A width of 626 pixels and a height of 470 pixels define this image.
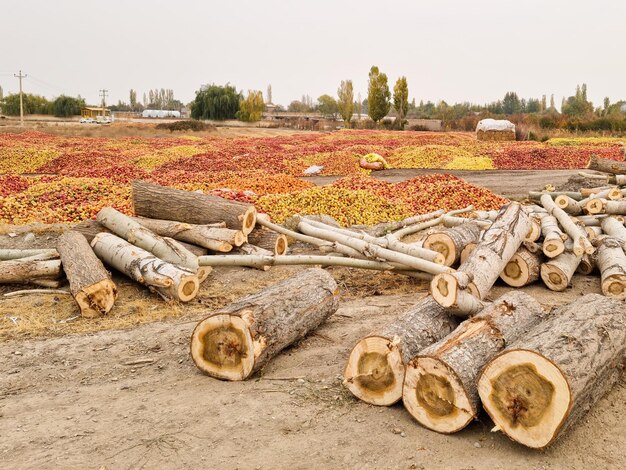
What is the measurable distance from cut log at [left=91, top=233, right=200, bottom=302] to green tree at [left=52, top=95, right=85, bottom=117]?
73.9 metres

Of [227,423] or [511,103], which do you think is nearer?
[227,423]

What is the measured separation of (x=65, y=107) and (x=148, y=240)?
74661 millimetres

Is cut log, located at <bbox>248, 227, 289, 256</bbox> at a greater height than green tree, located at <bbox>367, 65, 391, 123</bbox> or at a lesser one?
lesser

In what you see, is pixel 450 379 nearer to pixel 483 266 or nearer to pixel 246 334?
pixel 246 334

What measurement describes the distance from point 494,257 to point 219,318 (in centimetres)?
355

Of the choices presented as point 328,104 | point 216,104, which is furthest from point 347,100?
point 328,104

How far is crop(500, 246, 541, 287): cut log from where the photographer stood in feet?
22.9

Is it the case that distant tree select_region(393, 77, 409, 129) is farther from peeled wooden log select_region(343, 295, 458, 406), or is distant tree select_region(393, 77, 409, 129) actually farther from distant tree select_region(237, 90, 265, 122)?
peeled wooden log select_region(343, 295, 458, 406)

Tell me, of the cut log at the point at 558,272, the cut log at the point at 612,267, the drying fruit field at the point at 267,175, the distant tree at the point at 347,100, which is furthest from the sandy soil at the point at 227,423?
the distant tree at the point at 347,100

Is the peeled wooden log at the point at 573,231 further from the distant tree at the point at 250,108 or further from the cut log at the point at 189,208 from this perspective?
the distant tree at the point at 250,108

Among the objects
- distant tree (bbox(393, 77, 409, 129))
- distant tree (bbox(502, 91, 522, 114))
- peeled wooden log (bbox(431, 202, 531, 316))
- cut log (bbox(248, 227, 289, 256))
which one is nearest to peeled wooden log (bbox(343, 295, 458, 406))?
peeled wooden log (bbox(431, 202, 531, 316))

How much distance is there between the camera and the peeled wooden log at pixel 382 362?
389 centimetres

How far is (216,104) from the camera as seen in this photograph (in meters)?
66.9

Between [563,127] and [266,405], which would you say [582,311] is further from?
[563,127]
